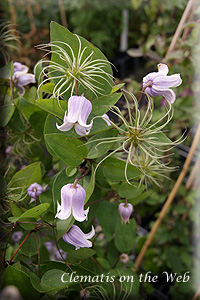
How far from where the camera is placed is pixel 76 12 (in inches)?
130

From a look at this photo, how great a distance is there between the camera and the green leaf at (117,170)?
0.41 meters

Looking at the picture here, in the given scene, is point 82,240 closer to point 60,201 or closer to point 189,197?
point 60,201

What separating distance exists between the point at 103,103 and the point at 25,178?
0.56 ft

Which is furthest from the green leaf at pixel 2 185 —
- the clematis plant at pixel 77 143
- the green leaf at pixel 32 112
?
the green leaf at pixel 32 112

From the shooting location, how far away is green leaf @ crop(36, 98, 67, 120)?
0.38m

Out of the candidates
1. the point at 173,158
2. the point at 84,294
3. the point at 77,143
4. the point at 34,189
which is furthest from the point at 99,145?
the point at 173,158

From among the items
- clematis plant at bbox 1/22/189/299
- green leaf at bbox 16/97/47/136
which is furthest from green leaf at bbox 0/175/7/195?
green leaf at bbox 16/97/47/136

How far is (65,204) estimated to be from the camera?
1.26 ft

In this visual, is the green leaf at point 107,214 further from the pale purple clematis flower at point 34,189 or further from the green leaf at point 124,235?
the pale purple clematis flower at point 34,189

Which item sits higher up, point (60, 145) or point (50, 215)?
point (60, 145)

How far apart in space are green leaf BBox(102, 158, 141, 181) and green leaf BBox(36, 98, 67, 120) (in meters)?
0.08

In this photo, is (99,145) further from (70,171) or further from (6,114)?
(6,114)

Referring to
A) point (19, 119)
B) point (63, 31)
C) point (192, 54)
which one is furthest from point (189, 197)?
point (63, 31)

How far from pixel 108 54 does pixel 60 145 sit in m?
2.84
